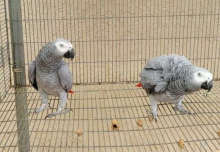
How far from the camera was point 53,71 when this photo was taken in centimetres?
191

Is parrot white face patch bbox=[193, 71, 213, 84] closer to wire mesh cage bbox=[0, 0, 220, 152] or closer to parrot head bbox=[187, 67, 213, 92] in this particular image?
parrot head bbox=[187, 67, 213, 92]

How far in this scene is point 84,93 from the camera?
7.90ft

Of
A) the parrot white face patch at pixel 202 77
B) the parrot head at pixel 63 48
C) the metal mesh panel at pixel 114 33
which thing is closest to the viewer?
the parrot white face patch at pixel 202 77

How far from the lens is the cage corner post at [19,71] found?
182cm

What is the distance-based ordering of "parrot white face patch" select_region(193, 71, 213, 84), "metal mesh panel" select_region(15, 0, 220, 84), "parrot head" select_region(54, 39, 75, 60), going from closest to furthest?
"parrot white face patch" select_region(193, 71, 213, 84) → "parrot head" select_region(54, 39, 75, 60) → "metal mesh panel" select_region(15, 0, 220, 84)

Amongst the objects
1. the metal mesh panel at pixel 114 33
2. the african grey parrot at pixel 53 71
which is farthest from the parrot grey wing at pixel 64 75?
the metal mesh panel at pixel 114 33

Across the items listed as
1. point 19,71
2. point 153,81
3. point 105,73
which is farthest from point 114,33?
point 153,81

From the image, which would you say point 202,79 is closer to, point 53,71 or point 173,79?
point 173,79

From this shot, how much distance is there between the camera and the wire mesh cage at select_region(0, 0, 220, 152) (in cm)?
223

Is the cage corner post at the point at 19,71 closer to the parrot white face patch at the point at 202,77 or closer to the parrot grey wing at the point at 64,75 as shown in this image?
the parrot grey wing at the point at 64,75

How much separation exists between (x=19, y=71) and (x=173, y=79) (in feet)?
3.90

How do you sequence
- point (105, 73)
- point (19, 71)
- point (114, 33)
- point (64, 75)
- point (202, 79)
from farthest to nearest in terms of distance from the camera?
point (114, 33) < point (105, 73) < point (19, 71) < point (64, 75) < point (202, 79)

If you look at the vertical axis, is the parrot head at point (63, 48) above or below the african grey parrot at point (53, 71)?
above

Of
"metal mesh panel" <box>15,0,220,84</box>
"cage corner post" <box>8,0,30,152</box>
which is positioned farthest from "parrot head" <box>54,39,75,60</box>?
"metal mesh panel" <box>15,0,220,84</box>
